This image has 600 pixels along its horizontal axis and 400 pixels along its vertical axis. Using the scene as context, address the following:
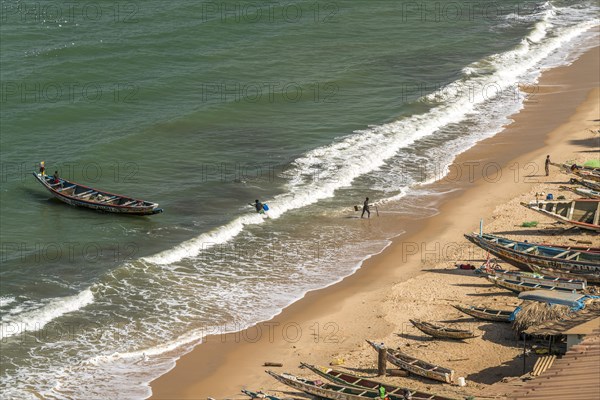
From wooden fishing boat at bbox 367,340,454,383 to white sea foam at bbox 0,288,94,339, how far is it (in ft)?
39.4

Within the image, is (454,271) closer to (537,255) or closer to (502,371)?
(537,255)

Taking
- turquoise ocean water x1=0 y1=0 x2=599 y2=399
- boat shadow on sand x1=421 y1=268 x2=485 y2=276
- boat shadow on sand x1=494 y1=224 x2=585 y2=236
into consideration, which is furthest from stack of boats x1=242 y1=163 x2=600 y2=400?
turquoise ocean water x1=0 y1=0 x2=599 y2=399

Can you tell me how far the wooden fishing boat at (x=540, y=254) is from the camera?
35.8 m

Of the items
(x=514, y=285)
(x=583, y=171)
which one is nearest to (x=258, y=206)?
(x=514, y=285)

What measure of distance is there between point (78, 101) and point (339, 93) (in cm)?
1594

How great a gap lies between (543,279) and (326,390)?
10615 mm

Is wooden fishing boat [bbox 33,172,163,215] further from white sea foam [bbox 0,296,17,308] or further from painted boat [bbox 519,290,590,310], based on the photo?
painted boat [bbox 519,290,590,310]

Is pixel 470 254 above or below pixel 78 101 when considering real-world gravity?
below

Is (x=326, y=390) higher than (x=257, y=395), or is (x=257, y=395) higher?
(x=326, y=390)

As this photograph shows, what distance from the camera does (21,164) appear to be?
167 ft

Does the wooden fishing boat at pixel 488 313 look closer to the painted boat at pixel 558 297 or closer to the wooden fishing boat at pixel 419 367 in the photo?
the painted boat at pixel 558 297

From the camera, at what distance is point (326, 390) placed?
27.5 meters

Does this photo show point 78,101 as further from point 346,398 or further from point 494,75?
point 346,398

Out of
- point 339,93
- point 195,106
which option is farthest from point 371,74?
point 195,106
